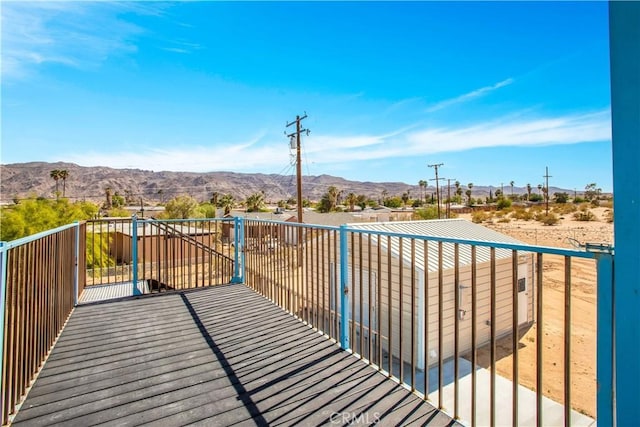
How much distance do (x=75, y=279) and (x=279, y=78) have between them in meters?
11.6

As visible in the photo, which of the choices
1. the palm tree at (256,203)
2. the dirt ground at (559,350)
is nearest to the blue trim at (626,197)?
the dirt ground at (559,350)

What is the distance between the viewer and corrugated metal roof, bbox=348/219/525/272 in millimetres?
6434

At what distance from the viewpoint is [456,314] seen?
6.24ft

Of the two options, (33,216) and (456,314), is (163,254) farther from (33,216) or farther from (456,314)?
(456,314)

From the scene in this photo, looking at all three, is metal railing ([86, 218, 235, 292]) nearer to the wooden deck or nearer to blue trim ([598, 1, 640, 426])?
the wooden deck

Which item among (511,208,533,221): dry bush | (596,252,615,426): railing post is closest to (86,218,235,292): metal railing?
(596,252,615,426): railing post

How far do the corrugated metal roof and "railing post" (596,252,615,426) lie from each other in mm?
4424

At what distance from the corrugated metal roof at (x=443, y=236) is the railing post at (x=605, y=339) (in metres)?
4.42

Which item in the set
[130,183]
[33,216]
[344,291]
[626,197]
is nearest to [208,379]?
[344,291]

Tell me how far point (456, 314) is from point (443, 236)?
3.97m

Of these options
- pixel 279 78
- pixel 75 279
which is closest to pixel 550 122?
pixel 279 78

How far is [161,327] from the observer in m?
3.19

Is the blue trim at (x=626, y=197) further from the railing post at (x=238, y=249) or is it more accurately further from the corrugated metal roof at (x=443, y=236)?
the corrugated metal roof at (x=443, y=236)

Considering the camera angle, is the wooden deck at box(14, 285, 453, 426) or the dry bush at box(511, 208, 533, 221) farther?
the dry bush at box(511, 208, 533, 221)
